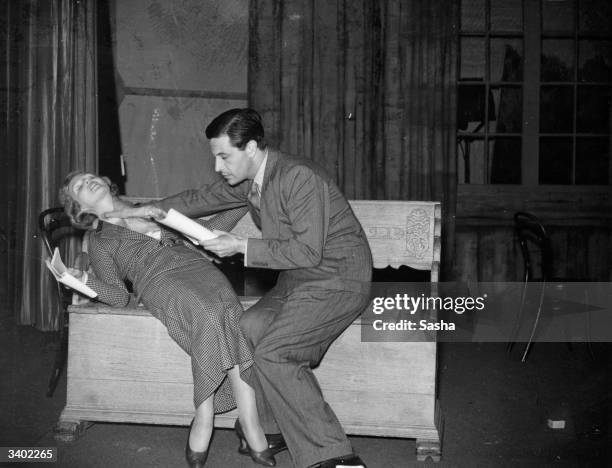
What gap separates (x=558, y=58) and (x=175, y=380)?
15.4ft

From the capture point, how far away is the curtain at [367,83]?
19.5 feet

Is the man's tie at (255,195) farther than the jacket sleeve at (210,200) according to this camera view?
No

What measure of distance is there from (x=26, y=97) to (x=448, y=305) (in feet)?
12.3

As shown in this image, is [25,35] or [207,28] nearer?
[25,35]

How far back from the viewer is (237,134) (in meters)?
2.85

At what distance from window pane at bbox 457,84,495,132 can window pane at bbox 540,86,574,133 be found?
0.43 m

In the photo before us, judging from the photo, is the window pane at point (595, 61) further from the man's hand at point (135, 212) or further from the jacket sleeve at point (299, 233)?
the man's hand at point (135, 212)

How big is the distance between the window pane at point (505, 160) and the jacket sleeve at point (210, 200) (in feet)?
11.8

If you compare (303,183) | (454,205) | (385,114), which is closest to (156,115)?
(385,114)

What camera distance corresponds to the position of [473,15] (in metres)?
6.15

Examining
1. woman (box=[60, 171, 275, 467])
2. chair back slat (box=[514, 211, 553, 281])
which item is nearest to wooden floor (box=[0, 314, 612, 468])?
woman (box=[60, 171, 275, 467])

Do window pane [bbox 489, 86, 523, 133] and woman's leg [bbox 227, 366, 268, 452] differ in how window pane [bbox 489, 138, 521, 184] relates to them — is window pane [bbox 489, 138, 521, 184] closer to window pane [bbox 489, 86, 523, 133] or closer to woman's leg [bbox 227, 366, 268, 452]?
window pane [bbox 489, 86, 523, 133]

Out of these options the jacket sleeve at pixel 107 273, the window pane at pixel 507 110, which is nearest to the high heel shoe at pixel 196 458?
the jacket sleeve at pixel 107 273

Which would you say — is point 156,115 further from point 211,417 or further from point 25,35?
point 211,417
